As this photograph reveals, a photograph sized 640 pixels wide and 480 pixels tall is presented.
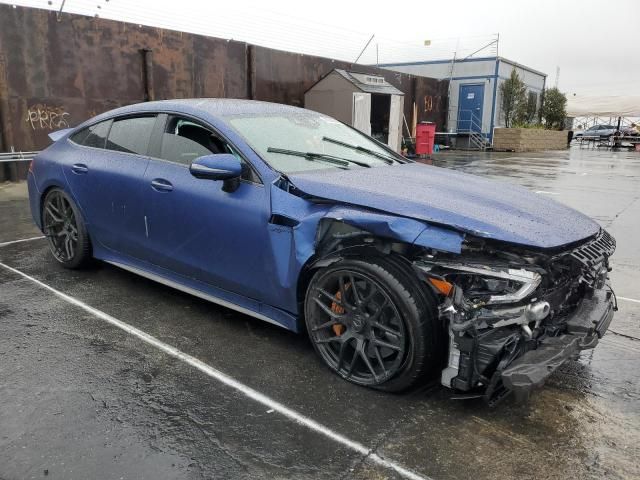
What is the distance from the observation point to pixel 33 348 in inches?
128

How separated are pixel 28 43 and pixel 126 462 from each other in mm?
10235

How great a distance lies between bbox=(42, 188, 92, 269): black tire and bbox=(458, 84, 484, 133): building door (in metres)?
24.9

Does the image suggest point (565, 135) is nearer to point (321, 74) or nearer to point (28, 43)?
point (321, 74)

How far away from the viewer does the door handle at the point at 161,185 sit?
11.6 ft

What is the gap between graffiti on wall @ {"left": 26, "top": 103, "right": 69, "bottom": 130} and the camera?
10320mm

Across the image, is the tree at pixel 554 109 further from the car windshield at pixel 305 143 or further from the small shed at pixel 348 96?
the car windshield at pixel 305 143

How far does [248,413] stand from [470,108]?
26532mm

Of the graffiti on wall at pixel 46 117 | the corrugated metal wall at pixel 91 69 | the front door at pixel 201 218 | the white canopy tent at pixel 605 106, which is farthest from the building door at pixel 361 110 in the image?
the white canopy tent at pixel 605 106

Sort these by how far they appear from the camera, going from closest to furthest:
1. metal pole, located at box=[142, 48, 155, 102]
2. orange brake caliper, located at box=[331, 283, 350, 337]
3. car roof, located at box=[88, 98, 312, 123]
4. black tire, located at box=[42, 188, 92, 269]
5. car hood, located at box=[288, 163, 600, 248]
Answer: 1. car hood, located at box=[288, 163, 600, 248]
2. orange brake caliper, located at box=[331, 283, 350, 337]
3. car roof, located at box=[88, 98, 312, 123]
4. black tire, located at box=[42, 188, 92, 269]
5. metal pole, located at box=[142, 48, 155, 102]

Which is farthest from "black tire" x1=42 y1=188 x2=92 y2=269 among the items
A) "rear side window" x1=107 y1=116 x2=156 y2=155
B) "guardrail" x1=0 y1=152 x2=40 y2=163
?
"guardrail" x1=0 y1=152 x2=40 y2=163

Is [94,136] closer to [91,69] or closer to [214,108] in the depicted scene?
[214,108]

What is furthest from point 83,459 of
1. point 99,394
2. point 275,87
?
point 275,87

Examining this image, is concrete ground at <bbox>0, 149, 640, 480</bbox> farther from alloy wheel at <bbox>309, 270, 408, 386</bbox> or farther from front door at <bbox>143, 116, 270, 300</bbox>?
front door at <bbox>143, 116, 270, 300</bbox>

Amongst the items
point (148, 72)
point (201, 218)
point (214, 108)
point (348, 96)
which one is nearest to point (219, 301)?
point (201, 218)
